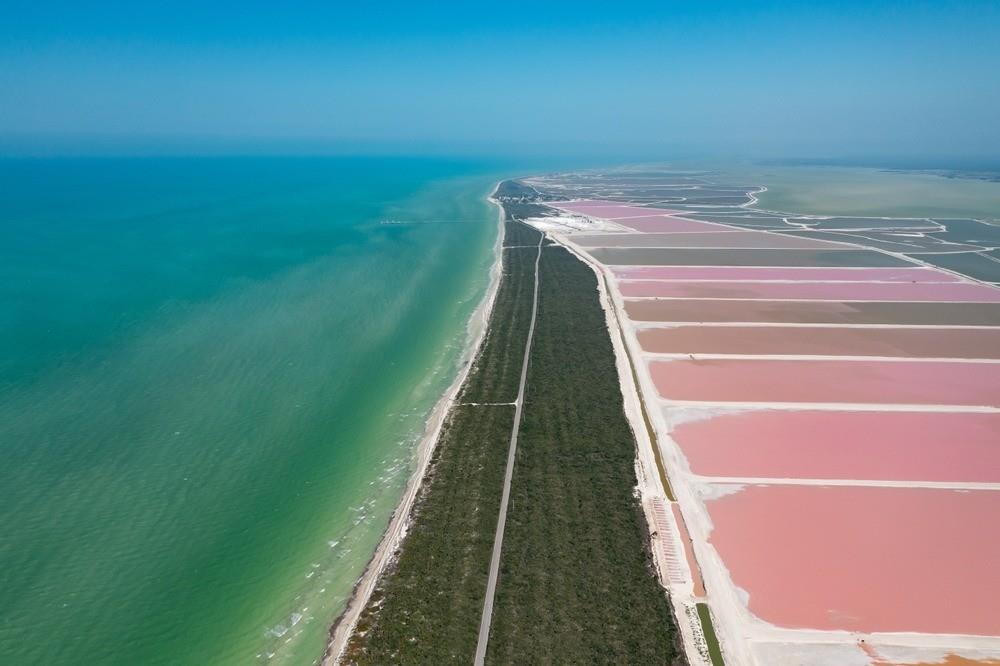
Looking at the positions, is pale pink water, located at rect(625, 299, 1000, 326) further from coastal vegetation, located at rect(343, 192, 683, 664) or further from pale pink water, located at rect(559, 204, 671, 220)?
Result: pale pink water, located at rect(559, 204, 671, 220)

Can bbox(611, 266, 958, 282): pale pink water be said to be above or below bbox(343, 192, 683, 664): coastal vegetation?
Answer: above

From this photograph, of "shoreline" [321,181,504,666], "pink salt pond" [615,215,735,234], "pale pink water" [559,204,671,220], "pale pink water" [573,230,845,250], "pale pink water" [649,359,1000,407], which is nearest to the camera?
"shoreline" [321,181,504,666]

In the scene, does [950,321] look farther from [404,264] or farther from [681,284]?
[404,264]

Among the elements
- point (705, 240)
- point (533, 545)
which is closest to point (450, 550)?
point (533, 545)

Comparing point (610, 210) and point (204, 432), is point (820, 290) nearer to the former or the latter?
point (204, 432)

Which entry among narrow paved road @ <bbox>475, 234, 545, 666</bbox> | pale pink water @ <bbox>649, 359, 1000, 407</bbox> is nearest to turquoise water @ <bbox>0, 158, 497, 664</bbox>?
narrow paved road @ <bbox>475, 234, 545, 666</bbox>

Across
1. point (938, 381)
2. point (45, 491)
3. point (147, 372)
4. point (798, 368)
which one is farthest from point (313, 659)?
point (938, 381)
